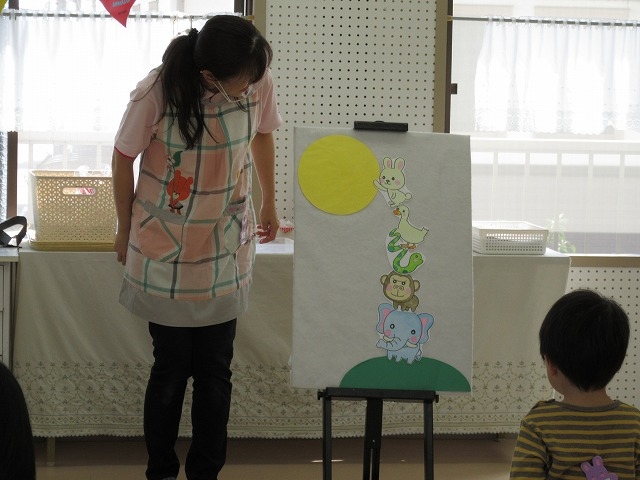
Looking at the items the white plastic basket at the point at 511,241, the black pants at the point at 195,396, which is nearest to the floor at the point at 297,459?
the black pants at the point at 195,396

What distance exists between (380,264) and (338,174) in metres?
0.24

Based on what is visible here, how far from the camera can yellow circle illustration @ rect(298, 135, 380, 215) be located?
2203mm

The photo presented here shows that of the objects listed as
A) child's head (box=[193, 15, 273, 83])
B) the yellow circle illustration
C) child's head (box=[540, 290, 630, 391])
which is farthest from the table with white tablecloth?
child's head (box=[540, 290, 630, 391])

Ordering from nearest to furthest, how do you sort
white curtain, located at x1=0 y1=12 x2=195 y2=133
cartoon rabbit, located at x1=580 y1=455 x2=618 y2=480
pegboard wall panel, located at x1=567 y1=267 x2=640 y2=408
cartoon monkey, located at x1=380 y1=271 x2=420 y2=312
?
Result: cartoon rabbit, located at x1=580 y1=455 x2=618 y2=480 < cartoon monkey, located at x1=380 y1=271 x2=420 y2=312 < white curtain, located at x1=0 y1=12 x2=195 y2=133 < pegboard wall panel, located at x1=567 y1=267 x2=640 y2=408

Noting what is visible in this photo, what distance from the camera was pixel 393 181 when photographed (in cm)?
224

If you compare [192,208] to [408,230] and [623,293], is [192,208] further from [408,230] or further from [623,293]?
[623,293]

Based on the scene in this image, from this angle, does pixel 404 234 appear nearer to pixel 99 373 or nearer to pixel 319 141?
pixel 319 141

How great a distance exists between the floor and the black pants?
1.57 ft

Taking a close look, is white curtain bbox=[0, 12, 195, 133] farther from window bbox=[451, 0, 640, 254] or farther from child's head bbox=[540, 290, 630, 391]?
child's head bbox=[540, 290, 630, 391]

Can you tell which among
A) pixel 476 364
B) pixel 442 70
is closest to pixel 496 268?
pixel 476 364

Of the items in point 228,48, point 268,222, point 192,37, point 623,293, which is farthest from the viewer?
Answer: point 623,293

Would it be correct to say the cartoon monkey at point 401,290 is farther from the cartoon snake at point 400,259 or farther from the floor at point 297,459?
the floor at point 297,459

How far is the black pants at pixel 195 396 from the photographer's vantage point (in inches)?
95.1

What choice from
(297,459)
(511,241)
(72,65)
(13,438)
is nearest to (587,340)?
(13,438)
